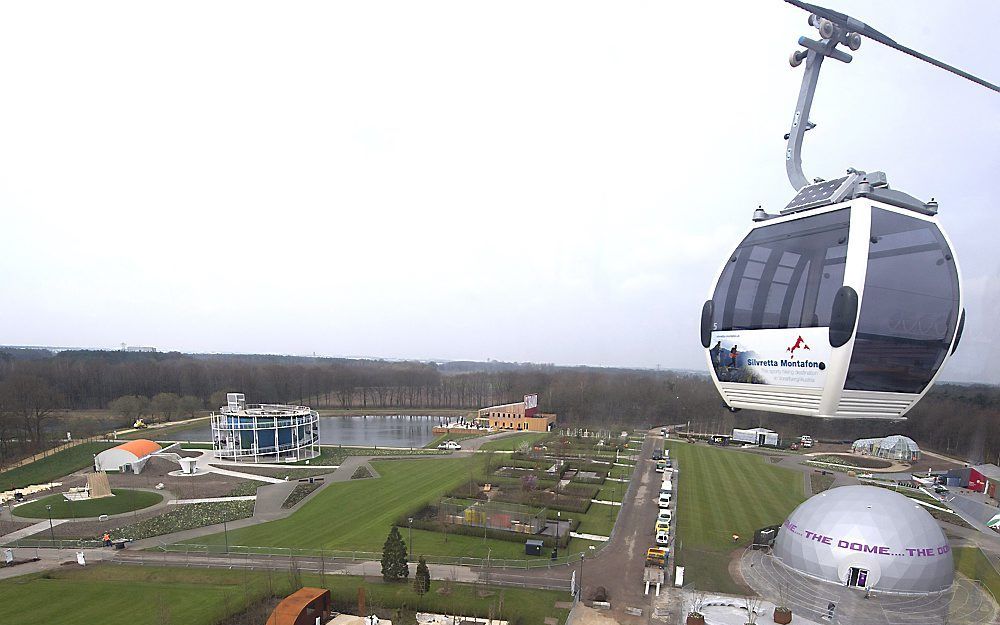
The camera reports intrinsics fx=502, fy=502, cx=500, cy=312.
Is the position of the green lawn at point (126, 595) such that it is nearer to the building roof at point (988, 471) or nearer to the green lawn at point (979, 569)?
the green lawn at point (979, 569)

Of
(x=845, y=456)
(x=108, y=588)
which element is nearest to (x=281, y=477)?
(x=108, y=588)

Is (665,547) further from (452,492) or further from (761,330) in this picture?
(761,330)

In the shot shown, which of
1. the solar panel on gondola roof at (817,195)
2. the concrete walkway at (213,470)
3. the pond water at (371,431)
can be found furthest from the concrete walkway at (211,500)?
the solar panel on gondola roof at (817,195)

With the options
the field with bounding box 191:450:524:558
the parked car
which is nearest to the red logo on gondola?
the parked car

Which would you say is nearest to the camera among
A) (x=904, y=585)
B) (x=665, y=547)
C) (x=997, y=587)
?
(x=904, y=585)

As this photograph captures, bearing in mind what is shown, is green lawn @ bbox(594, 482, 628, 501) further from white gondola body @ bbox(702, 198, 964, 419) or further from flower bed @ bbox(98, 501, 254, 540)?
white gondola body @ bbox(702, 198, 964, 419)

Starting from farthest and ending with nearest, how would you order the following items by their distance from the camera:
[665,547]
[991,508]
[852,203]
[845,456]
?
[845,456] → [991,508] → [665,547] → [852,203]
